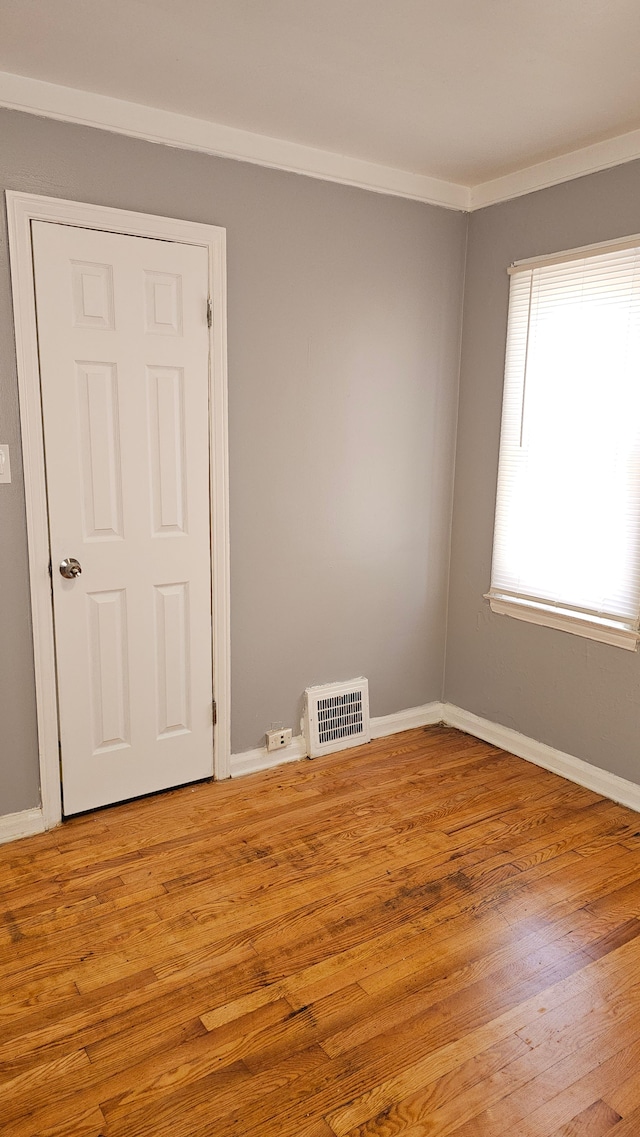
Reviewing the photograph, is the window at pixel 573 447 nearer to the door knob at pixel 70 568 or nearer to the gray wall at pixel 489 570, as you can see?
the gray wall at pixel 489 570

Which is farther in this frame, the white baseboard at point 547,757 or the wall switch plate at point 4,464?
the white baseboard at point 547,757

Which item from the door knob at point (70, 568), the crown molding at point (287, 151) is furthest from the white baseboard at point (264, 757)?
the crown molding at point (287, 151)

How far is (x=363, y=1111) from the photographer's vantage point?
1617 millimetres

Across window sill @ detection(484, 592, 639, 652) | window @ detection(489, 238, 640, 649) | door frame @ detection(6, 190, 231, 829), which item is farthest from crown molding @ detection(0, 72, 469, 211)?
window sill @ detection(484, 592, 639, 652)

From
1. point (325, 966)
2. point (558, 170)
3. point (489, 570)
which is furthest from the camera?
point (489, 570)

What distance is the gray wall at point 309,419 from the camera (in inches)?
100

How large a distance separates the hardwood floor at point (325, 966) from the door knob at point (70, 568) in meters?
0.97

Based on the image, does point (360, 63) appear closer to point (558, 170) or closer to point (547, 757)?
point (558, 170)

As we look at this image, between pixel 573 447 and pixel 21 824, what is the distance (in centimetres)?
264

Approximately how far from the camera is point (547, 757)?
329cm

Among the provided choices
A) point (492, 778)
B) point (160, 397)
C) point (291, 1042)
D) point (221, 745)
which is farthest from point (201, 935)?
point (160, 397)

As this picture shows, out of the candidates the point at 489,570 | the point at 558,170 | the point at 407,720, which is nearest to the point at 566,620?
the point at 489,570

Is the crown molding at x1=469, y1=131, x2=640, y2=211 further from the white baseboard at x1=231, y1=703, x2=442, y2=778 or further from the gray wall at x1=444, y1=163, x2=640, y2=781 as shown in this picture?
the white baseboard at x1=231, y1=703, x2=442, y2=778

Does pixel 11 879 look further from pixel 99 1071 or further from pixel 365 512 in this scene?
pixel 365 512
